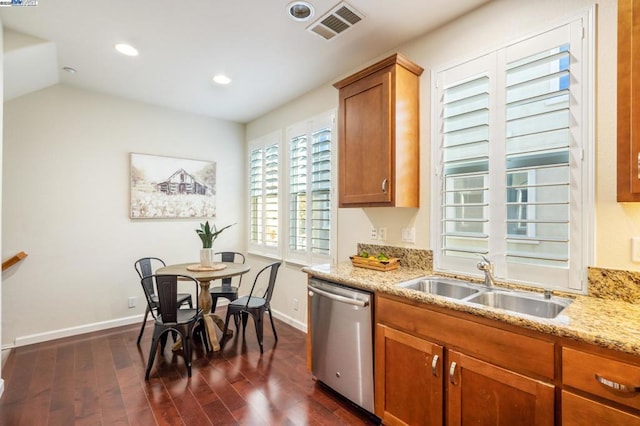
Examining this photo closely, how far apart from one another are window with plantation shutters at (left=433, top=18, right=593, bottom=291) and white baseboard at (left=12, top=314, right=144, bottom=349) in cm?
363

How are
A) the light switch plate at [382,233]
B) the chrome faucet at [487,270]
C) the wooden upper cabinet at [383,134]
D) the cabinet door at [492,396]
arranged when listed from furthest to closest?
the light switch plate at [382,233], the wooden upper cabinet at [383,134], the chrome faucet at [487,270], the cabinet door at [492,396]

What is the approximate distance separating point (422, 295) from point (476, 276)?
0.62 m

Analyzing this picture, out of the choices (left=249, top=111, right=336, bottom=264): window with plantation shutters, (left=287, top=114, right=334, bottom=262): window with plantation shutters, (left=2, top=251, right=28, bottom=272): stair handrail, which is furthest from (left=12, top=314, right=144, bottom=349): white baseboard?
(left=287, top=114, right=334, bottom=262): window with plantation shutters

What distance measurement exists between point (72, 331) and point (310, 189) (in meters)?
3.05

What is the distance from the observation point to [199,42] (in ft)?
8.32

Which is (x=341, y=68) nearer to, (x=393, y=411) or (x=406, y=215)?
(x=406, y=215)

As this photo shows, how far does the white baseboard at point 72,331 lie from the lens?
10.5 feet

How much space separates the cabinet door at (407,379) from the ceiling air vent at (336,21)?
2098 mm

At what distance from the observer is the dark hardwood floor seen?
2.10m

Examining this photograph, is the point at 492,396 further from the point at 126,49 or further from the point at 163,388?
the point at 126,49

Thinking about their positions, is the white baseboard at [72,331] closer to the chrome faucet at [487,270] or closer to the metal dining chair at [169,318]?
the metal dining chair at [169,318]

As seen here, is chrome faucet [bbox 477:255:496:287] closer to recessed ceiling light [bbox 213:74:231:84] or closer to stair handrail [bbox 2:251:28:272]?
recessed ceiling light [bbox 213:74:231:84]

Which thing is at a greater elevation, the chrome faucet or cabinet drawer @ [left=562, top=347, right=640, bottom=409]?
the chrome faucet

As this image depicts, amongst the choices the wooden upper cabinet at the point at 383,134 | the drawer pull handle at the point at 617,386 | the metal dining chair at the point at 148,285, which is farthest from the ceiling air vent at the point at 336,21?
the metal dining chair at the point at 148,285
